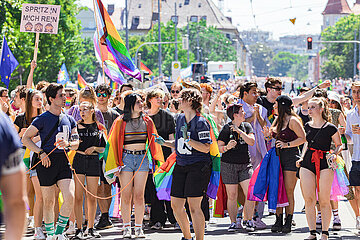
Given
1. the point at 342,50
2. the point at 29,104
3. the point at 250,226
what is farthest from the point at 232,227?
the point at 342,50

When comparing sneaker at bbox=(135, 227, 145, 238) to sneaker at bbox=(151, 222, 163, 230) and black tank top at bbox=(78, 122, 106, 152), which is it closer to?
sneaker at bbox=(151, 222, 163, 230)

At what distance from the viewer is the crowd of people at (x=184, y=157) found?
26.2ft

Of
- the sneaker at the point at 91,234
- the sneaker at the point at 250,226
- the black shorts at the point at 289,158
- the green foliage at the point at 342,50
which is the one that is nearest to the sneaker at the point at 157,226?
the sneaker at the point at 91,234

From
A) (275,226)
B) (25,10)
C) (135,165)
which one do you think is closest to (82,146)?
(135,165)

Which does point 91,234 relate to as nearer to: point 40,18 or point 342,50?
point 40,18

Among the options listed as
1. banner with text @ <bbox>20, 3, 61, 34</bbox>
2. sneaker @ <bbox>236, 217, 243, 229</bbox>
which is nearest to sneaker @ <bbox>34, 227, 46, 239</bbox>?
sneaker @ <bbox>236, 217, 243, 229</bbox>

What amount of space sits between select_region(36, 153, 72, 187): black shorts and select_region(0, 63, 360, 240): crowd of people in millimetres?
12

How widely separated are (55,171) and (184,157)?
5.00ft

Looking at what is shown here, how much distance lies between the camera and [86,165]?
914 centimetres

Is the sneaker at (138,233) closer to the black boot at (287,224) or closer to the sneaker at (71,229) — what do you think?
the sneaker at (71,229)

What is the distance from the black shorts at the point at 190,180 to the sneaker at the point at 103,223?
259cm

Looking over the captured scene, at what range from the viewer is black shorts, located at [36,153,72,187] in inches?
323

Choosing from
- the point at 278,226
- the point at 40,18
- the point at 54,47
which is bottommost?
the point at 278,226

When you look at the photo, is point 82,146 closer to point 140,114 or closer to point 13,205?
point 140,114
